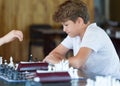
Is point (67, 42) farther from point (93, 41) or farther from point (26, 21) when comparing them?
point (26, 21)

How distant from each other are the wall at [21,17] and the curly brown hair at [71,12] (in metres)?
3.41

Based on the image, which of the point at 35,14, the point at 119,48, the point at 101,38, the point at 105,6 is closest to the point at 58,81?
the point at 101,38

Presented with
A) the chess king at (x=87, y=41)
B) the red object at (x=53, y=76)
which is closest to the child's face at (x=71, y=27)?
the chess king at (x=87, y=41)

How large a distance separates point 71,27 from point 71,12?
0.11 meters

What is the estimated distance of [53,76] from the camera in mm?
2518

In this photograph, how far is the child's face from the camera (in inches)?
122

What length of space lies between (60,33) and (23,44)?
0.66 metres

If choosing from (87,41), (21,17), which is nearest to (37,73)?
(87,41)

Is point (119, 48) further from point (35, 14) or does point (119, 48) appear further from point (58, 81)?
point (35, 14)

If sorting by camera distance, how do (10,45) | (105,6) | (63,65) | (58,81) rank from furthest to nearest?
(105,6), (10,45), (63,65), (58,81)

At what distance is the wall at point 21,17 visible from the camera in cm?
666

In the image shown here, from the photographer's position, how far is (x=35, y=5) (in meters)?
7.06

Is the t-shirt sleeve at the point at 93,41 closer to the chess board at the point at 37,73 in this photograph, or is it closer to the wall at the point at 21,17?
the chess board at the point at 37,73

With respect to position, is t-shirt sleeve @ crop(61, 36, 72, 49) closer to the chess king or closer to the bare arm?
the bare arm
